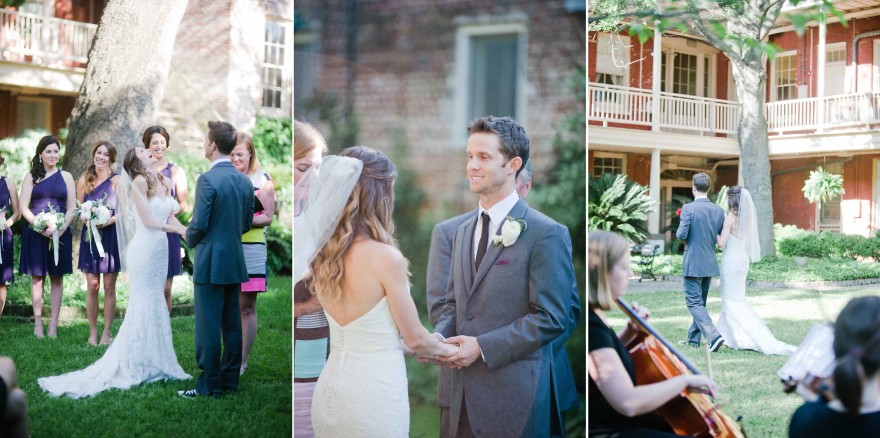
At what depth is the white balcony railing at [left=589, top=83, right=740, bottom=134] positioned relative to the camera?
4613mm

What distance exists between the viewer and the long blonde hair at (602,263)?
4.38 meters

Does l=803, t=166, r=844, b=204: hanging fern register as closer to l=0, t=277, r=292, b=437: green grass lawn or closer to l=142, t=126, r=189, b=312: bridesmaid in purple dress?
l=0, t=277, r=292, b=437: green grass lawn

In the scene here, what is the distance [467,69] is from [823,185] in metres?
2.02

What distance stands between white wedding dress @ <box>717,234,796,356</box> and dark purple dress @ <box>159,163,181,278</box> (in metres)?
3.47

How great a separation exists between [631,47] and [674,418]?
2009 mm

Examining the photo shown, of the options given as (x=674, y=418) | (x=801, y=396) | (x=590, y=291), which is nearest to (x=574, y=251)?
(x=590, y=291)

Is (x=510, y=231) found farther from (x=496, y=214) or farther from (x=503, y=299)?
(x=503, y=299)

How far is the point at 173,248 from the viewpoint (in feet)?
18.6

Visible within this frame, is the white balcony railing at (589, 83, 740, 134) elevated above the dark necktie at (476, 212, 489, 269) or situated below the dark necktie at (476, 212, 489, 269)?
above

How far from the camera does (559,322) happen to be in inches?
175

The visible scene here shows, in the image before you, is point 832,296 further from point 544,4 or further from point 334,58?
point 334,58

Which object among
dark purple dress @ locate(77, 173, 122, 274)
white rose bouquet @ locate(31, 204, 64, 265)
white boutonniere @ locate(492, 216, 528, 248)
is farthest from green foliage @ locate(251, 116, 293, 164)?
Result: white boutonniere @ locate(492, 216, 528, 248)

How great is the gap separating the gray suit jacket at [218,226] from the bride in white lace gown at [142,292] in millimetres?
391

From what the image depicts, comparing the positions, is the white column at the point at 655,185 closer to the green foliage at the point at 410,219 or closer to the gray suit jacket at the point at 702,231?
the gray suit jacket at the point at 702,231
